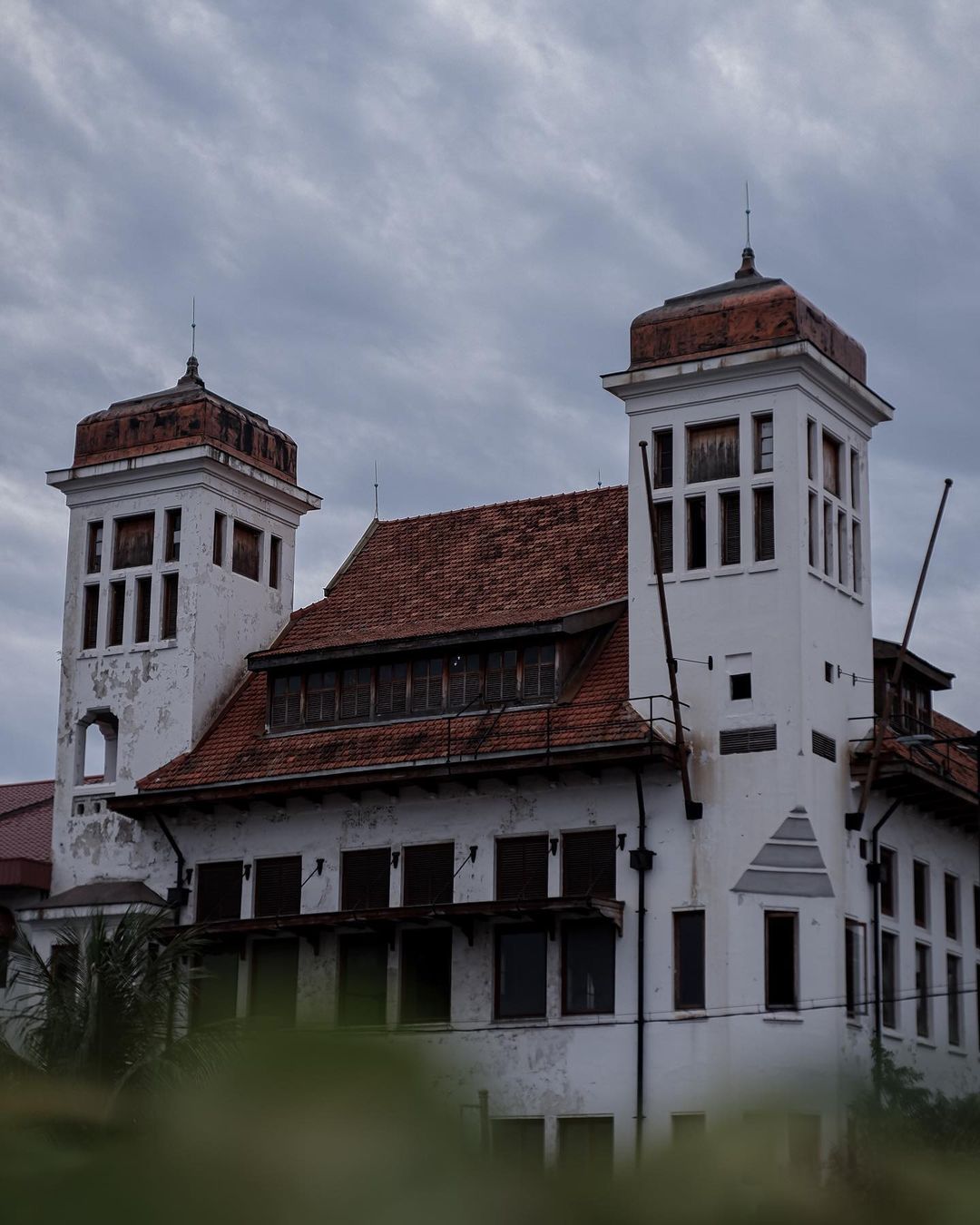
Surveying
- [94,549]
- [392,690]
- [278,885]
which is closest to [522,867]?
[392,690]

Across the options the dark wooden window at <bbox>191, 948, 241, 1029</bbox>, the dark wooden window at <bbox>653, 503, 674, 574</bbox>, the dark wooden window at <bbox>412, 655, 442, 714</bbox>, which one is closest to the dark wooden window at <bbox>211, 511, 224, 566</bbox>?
the dark wooden window at <bbox>412, 655, 442, 714</bbox>

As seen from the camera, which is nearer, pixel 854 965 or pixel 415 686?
pixel 854 965

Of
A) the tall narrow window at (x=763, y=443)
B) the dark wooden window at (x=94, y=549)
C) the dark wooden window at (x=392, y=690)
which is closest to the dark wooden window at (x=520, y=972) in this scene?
the dark wooden window at (x=392, y=690)

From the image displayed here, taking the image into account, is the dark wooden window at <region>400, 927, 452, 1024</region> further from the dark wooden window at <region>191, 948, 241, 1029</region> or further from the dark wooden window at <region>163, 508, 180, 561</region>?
the dark wooden window at <region>163, 508, 180, 561</region>

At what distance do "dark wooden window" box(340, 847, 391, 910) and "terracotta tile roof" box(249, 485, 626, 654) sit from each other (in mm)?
4645

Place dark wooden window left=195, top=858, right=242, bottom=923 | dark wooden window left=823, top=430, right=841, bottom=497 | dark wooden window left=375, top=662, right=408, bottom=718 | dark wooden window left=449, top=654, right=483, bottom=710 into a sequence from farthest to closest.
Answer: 1. dark wooden window left=195, top=858, right=242, bottom=923
2. dark wooden window left=375, top=662, right=408, bottom=718
3. dark wooden window left=449, top=654, right=483, bottom=710
4. dark wooden window left=823, top=430, right=841, bottom=497

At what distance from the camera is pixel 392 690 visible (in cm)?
4353

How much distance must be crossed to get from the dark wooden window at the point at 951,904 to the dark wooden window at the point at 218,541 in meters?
18.2

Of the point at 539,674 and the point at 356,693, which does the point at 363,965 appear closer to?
the point at 356,693

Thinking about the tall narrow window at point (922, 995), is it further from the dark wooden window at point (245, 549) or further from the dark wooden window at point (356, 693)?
the dark wooden window at point (245, 549)

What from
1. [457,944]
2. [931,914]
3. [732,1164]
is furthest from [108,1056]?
[732,1164]

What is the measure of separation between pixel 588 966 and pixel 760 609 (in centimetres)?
782

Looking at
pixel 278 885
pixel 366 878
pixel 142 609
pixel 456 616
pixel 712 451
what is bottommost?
pixel 278 885

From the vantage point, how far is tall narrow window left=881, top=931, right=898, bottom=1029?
39.9 m
